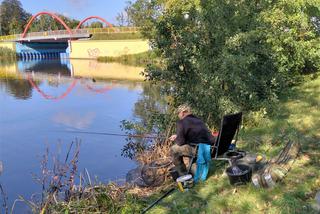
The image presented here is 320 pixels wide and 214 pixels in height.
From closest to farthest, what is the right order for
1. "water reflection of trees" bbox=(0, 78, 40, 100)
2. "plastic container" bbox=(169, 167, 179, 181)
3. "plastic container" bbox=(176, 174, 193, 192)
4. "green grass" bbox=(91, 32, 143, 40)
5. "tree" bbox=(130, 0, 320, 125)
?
1. "plastic container" bbox=(176, 174, 193, 192)
2. "plastic container" bbox=(169, 167, 179, 181)
3. "tree" bbox=(130, 0, 320, 125)
4. "water reflection of trees" bbox=(0, 78, 40, 100)
5. "green grass" bbox=(91, 32, 143, 40)

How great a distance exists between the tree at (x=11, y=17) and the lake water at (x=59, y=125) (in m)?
64.7

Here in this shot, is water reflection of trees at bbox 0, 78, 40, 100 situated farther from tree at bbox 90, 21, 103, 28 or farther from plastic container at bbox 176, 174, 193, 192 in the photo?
tree at bbox 90, 21, 103, 28

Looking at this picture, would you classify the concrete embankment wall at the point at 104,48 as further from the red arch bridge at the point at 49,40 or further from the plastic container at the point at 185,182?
the plastic container at the point at 185,182

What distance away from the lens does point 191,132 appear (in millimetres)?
5633

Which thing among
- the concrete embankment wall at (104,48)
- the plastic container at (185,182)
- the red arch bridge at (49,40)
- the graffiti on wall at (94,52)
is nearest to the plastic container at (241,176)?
the plastic container at (185,182)

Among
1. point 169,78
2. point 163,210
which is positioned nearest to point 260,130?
point 169,78

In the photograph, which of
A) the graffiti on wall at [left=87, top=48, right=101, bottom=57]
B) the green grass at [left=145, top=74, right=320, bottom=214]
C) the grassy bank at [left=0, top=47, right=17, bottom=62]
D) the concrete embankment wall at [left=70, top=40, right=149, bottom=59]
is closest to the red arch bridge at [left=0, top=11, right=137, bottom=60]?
the grassy bank at [left=0, top=47, right=17, bottom=62]

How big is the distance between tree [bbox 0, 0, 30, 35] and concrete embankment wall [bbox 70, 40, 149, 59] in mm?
29660

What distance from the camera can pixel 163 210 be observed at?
194 inches

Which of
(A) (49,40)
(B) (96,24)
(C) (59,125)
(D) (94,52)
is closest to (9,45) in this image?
(A) (49,40)

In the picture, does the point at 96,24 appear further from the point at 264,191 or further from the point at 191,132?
the point at 264,191

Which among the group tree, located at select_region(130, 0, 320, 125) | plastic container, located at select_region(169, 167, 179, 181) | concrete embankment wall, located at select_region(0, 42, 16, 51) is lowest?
plastic container, located at select_region(169, 167, 179, 181)

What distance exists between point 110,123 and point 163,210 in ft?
28.8

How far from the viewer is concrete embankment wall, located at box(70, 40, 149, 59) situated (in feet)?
170
